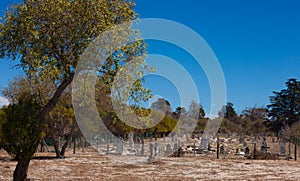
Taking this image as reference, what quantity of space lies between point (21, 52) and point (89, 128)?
25.4 m

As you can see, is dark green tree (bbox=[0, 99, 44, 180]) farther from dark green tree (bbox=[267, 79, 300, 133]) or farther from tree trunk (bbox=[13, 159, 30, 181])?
dark green tree (bbox=[267, 79, 300, 133])

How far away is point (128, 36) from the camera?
38.5 ft

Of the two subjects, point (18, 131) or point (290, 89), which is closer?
point (18, 131)

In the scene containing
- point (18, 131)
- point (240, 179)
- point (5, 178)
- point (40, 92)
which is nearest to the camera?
point (18, 131)

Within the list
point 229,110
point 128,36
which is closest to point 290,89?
point 229,110

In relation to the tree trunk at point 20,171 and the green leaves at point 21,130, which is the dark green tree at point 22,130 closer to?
the green leaves at point 21,130

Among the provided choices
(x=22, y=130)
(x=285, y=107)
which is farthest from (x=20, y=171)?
(x=285, y=107)

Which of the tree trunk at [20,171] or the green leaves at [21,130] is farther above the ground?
the green leaves at [21,130]

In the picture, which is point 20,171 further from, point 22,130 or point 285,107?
point 285,107

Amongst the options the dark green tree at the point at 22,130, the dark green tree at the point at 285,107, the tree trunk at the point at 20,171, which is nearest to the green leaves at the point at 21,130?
the dark green tree at the point at 22,130

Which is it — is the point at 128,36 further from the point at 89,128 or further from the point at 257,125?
the point at 257,125

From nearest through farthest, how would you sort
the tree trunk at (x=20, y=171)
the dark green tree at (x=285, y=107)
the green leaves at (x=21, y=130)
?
1. the green leaves at (x=21, y=130)
2. the tree trunk at (x=20, y=171)
3. the dark green tree at (x=285, y=107)

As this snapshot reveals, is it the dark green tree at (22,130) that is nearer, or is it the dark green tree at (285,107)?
the dark green tree at (22,130)

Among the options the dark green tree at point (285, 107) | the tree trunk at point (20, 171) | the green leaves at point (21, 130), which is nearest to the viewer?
the green leaves at point (21, 130)
